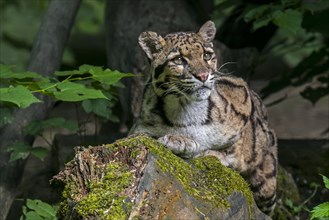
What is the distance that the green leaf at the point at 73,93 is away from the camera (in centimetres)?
617

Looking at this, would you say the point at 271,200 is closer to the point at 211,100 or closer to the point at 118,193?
the point at 211,100

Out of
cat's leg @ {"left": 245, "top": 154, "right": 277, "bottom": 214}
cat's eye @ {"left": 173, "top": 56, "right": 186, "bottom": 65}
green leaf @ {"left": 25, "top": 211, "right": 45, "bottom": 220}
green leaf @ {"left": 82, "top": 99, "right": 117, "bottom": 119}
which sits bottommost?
cat's leg @ {"left": 245, "top": 154, "right": 277, "bottom": 214}

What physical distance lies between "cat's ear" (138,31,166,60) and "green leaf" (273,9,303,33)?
1.48m

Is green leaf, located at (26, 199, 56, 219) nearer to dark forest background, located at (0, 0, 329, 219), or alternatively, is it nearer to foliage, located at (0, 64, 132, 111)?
foliage, located at (0, 64, 132, 111)

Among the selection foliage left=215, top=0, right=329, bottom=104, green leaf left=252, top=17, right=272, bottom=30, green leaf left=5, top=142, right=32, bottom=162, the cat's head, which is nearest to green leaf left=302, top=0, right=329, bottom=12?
foliage left=215, top=0, right=329, bottom=104

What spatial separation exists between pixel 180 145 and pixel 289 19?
6.84 feet

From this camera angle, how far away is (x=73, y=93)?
6262 millimetres

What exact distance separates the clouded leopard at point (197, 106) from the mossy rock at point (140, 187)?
2.18ft

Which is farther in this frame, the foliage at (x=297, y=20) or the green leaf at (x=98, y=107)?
the green leaf at (x=98, y=107)

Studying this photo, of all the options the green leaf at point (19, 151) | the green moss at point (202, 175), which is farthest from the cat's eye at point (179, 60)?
the green leaf at point (19, 151)

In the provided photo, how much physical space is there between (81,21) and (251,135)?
32.1ft

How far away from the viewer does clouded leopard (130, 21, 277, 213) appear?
6.49m

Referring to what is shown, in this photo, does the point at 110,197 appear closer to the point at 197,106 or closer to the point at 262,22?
the point at 197,106

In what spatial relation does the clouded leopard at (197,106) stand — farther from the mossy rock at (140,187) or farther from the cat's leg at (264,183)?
the mossy rock at (140,187)
